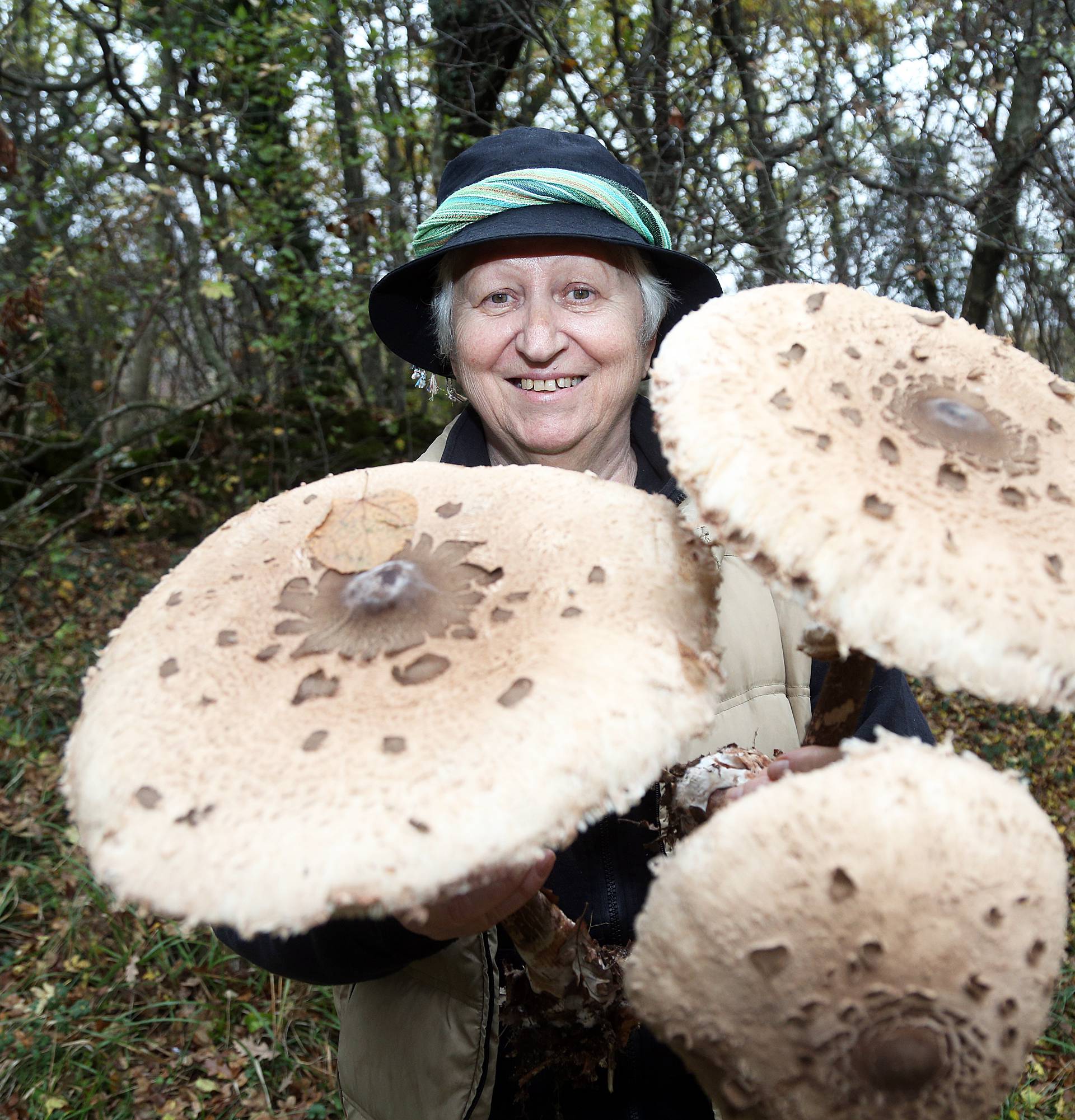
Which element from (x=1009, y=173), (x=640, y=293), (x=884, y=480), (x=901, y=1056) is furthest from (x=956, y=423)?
(x=1009, y=173)

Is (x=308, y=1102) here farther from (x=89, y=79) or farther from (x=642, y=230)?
(x=89, y=79)

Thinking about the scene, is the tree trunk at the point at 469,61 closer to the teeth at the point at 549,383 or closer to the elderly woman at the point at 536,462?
the elderly woman at the point at 536,462

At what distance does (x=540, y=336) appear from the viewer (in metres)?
2.97

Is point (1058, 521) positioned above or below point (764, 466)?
below

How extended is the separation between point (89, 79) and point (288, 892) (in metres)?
10.3

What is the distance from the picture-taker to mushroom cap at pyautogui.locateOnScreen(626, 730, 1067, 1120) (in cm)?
116

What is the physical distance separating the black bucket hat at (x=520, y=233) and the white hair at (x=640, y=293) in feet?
0.13

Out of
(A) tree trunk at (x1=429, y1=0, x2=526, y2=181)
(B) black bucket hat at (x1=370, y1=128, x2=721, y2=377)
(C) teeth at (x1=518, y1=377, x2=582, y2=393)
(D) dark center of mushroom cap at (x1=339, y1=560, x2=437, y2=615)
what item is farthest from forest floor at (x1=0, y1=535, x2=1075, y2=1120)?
(A) tree trunk at (x1=429, y1=0, x2=526, y2=181)

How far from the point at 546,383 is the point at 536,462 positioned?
0.41 metres

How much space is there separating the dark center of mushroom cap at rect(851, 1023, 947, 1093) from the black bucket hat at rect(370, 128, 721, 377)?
7.63ft

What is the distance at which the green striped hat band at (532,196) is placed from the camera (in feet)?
9.14

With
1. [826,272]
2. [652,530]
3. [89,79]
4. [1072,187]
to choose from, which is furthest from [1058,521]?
[89,79]

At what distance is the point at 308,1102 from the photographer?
14.4 feet

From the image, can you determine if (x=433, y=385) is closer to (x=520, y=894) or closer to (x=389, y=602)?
(x=389, y=602)
